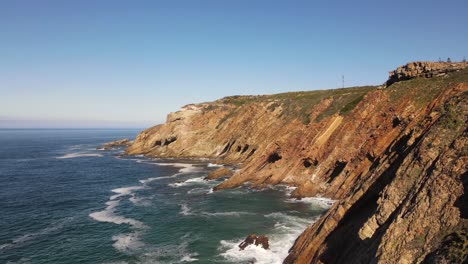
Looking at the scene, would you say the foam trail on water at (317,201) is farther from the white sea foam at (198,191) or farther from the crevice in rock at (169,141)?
the crevice in rock at (169,141)

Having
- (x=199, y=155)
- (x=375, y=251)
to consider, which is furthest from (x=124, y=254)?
(x=199, y=155)

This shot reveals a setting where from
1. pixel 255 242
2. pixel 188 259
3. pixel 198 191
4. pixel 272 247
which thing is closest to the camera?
pixel 188 259

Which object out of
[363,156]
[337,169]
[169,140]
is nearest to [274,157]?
[337,169]

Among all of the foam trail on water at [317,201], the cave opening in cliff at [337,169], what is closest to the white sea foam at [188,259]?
the foam trail on water at [317,201]

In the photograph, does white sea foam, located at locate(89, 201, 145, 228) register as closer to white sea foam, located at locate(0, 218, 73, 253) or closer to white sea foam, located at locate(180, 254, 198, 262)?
white sea foam, located at locate(0, 218, 73, 253)

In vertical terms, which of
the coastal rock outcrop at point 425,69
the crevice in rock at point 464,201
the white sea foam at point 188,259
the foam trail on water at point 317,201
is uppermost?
the coastal rock outcrop at point 425,69

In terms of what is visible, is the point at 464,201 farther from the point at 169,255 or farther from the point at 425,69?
the point at 425,69

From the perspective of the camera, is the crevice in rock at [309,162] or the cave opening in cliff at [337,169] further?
the crevice in rock at [309,162]
